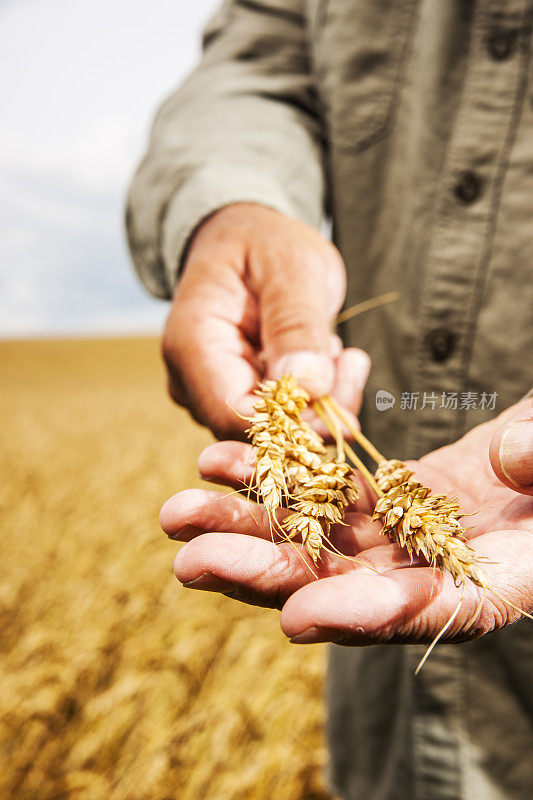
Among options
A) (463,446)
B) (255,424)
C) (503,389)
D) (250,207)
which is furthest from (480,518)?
(250,207)

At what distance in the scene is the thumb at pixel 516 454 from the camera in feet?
2.51

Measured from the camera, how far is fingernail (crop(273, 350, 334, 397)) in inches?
44.7

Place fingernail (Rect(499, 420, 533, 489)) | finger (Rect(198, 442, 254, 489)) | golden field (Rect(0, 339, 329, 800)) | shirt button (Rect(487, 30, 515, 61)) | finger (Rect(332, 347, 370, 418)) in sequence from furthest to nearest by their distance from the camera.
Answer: golden field (Rect(0, 339, 329, 800))
shirt button (Rect(487, 30, 515, 61))
finger (Rect(332, 347, 370, 418))
finger (Rect(198, 442, 254, 489))
fingernail (Rect(499, 420, 533, 489))

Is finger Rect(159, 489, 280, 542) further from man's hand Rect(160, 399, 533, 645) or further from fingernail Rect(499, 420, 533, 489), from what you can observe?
fingernail Rect(499, 420, 533, 489)

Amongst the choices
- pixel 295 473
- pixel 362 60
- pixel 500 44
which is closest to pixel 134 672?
pixel 295 473

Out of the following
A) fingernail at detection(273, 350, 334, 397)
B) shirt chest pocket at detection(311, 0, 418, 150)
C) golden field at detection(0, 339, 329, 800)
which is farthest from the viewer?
golden field at detection(0, 339, 329, 800)

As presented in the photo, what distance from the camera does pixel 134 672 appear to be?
10.9 ft

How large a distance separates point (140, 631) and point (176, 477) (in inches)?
65.4

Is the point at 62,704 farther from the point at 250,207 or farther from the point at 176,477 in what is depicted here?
the point at 250,207

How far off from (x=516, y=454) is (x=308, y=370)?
465 millimetres

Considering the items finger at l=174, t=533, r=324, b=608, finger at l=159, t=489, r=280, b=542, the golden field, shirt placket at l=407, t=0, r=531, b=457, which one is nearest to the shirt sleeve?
shirt placket at l=407, t=0, r=531, b=457

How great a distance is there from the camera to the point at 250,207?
4.84 ft

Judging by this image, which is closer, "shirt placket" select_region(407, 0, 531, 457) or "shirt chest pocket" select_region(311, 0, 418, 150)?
"shirt placket" select_region(407, 0, 531, 457)

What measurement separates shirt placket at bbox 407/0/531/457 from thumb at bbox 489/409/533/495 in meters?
0.77
